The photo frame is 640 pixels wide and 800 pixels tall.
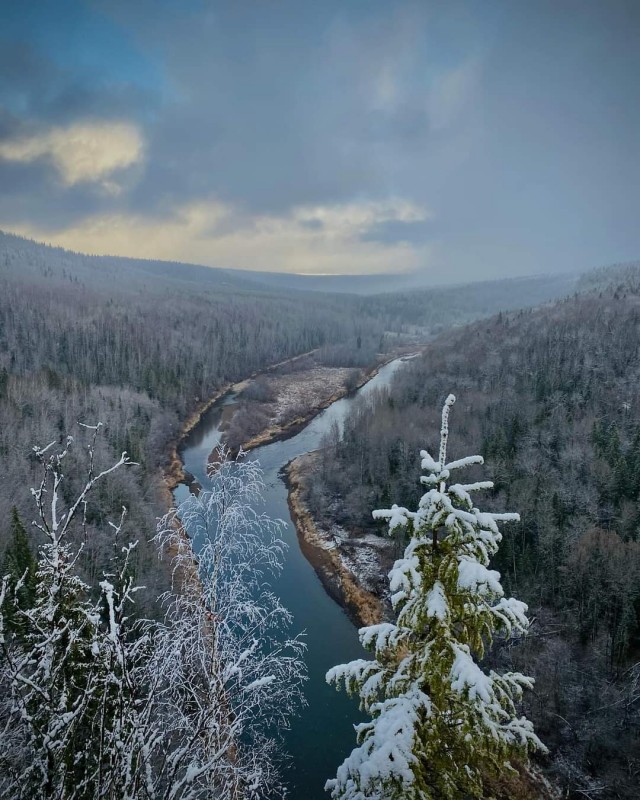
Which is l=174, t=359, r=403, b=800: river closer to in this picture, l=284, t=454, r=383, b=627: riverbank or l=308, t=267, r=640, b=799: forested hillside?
l=284, t=454, r=383, b=627: riverbank

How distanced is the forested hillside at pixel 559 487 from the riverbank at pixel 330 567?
1990 millimetres

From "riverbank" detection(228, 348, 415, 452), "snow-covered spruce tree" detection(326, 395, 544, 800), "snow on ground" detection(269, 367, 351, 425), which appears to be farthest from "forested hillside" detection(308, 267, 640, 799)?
"snow-covered spruce tree" detection(326, 395, 544, 800)

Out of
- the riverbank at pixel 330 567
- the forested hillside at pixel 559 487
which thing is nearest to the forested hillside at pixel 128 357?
the riverbank at pixel 330 567

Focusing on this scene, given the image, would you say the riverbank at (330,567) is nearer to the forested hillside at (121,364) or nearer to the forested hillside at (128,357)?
the forested hillside at (121,364)

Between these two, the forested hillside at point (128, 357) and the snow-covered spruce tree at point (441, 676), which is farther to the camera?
the forested hillside at point (128, 357)

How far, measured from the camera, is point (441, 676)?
588cm

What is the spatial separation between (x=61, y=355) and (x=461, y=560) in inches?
3707

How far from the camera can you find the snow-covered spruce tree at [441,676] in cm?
558

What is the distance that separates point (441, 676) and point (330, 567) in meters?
33.2

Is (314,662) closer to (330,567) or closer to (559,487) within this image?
(330,567)

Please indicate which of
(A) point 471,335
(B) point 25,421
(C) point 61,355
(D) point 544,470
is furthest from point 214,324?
(D) point 544,470

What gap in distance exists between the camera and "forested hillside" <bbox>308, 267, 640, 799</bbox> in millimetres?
22828

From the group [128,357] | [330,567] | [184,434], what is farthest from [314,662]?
[128,357]

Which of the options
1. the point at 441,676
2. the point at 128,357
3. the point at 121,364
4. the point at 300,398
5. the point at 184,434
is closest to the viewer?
the point at 441,676
